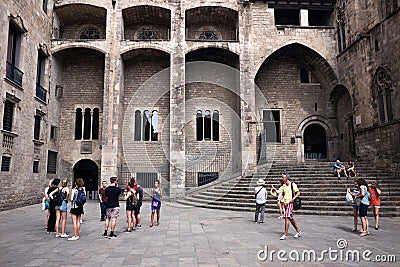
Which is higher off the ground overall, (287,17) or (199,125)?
(287,17)

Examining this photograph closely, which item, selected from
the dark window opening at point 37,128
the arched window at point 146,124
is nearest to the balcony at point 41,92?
the dark window opening at point 37,128

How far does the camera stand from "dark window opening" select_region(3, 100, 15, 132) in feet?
44.3

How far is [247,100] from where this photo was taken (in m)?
18.6

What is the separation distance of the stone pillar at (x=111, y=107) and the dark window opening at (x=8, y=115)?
16.2 feet

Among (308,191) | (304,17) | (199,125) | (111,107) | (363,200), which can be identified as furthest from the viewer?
(199,125)

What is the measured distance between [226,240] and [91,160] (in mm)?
14729

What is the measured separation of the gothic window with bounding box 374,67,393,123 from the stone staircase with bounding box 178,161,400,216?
283 centimetres

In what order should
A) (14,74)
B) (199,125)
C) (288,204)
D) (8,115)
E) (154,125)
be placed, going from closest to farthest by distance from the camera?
1. (288,204)
2. (8,115)
3. (14,74)
4. (154,125)
5. (199,125)

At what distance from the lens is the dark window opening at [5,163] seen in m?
13.1

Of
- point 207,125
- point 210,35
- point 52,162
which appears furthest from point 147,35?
point 52,162

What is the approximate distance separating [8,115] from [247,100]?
13193 millimetres

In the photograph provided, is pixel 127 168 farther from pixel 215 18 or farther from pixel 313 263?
pixel 313 263

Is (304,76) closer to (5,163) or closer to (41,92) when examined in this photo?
(41,92)

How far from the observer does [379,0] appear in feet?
51.1
